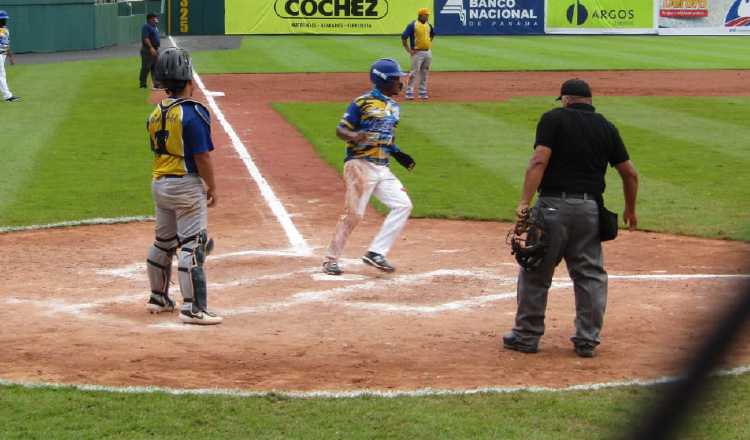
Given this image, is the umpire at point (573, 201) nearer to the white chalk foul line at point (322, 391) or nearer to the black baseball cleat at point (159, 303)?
the white chalk foul line at point (322, 391)

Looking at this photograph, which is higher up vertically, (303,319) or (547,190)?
(547,190)

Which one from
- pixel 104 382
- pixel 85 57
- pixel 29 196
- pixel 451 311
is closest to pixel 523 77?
pixel 85 57

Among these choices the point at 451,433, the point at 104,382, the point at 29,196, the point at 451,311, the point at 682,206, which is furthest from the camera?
the point at 29,196

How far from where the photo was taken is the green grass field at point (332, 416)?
5238 mm

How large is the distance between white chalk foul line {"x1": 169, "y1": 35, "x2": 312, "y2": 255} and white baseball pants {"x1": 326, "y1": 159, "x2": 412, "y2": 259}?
1.04 meters

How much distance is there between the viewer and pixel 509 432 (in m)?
5.25

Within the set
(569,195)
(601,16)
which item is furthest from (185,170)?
(601,16)

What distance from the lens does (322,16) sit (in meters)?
45.3

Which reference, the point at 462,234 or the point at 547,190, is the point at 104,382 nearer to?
the point at 547,190

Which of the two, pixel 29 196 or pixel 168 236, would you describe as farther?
pixel 29 196

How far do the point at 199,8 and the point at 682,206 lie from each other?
118 ft

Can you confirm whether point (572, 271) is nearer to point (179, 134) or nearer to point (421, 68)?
point (179, 134)

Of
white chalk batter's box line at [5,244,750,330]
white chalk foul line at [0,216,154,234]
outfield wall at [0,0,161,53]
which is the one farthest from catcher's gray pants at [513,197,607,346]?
outfield wall at [0,0,161,53]

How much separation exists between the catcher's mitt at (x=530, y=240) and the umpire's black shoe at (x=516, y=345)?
18.6 inches
